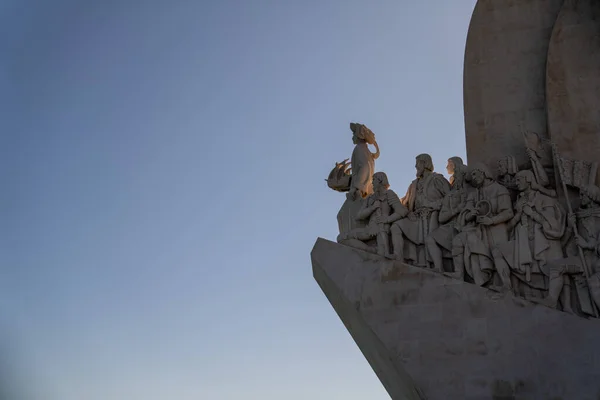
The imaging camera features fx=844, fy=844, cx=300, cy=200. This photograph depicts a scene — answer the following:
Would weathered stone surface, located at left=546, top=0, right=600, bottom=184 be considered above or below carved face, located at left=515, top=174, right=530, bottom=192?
above

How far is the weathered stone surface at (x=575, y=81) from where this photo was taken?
10.6 meters

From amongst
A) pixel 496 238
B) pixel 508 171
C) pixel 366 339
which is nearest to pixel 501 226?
pixel 496 238

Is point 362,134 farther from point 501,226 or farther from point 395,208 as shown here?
point 501,226

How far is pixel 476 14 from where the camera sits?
40.0 feet

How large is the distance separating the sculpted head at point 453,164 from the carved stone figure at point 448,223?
0.57 feet

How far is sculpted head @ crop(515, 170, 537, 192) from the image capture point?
402 inches

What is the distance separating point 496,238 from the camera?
10.0 metres

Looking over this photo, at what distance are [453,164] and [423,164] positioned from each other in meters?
0.39

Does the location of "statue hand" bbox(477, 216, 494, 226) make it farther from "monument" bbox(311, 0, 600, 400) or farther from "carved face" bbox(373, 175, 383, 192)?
"carved face" bbox(373, 175, 383, 192)

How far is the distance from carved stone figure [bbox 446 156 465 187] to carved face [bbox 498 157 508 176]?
51 cm

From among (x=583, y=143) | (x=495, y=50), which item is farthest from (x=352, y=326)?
(x=495, y=50)

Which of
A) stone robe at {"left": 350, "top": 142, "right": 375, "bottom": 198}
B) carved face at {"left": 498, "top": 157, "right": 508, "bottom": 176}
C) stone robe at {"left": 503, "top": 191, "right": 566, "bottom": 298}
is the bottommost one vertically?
stone robe at {"left": 503, "top": 191, "right": 566, "bottom": 298}

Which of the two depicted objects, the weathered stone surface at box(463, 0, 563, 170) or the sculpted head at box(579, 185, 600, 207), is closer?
the sculpted head at box(579, 185, 600, 207)

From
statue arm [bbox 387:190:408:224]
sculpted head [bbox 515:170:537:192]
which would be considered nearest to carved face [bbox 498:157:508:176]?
sculpted head [bbox 515:170:537:192]
